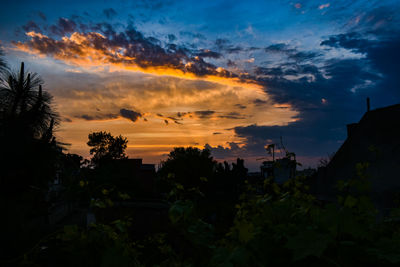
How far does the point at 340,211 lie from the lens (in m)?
0.90

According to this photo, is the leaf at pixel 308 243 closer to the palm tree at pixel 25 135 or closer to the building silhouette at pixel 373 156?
the palm tree at pixel 25 135

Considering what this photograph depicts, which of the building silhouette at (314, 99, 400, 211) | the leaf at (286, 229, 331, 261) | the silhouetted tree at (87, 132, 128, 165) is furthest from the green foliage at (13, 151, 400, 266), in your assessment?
the silhouetted tree at (87, 132, 128, 165)

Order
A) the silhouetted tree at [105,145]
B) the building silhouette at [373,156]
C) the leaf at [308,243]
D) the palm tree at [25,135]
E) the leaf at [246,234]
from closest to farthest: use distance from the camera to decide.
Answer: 1. the leaf at [308,243]
2. the leaf at [246,234]
3. the palm tree at [25,135]
4. the building silhouette at [373,156]
5. the silhouetted tree at [105,145]

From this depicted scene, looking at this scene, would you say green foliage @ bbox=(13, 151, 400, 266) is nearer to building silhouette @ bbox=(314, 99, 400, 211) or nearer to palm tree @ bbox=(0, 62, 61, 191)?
palm tree @ bbox=(0, 62, 61, 191)

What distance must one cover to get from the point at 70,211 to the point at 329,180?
95.2 ft

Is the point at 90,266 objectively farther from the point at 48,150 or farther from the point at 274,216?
the point at 48,150

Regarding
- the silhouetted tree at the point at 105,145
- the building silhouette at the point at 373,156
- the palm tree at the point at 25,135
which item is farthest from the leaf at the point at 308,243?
the silhouetted tree at the point at 105,145

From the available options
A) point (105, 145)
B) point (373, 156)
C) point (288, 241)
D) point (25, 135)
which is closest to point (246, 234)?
point (288, 241)

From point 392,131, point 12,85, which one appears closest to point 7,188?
point 12,85

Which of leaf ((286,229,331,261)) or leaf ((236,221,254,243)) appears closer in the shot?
leaf ((286,229,331,261))

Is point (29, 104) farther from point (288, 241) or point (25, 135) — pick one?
point (288, 241)

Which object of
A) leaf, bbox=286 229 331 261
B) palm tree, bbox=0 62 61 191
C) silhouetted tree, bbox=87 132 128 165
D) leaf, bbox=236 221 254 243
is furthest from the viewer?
silhouetted tree, bbox=87 132 128 165

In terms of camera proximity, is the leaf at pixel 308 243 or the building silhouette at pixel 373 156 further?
the building silhouette at pixel 373 156

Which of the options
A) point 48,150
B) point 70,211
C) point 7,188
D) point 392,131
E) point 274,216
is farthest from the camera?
point 70,211
